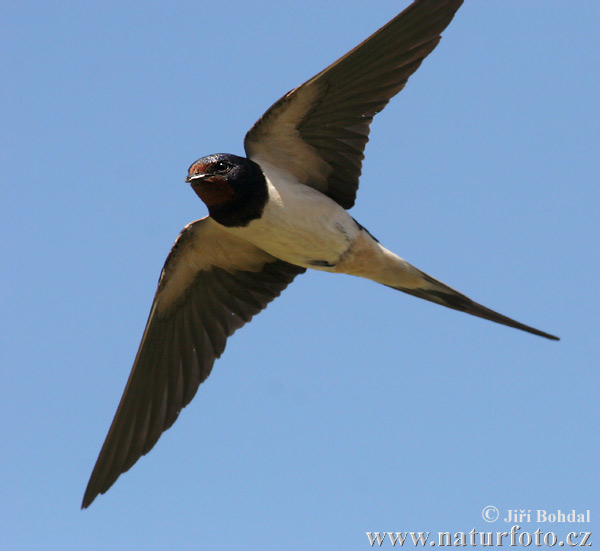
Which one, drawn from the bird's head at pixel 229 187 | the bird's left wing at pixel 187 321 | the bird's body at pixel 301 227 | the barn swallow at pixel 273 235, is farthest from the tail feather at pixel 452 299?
the bird's head at pixel 229 187

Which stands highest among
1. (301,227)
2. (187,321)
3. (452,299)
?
(301,227)

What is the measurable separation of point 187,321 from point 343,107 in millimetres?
1698

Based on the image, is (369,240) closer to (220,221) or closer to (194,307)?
(220,221)

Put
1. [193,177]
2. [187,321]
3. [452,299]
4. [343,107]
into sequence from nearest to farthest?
[193,177] → [343,107] → [452,299] → [187,321]

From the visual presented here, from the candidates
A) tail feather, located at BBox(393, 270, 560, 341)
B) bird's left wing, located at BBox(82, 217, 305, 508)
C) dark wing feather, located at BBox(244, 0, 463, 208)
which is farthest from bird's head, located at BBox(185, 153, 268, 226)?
tail feather, located at BBox(393, 270, 560, 341)

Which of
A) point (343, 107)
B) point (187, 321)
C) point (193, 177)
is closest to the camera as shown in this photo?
point (193, 177)

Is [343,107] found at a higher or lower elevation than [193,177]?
higher

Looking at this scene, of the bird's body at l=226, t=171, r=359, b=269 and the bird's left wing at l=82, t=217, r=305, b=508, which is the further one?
the bird's left wing at l=82, t=217, r=305, b=508

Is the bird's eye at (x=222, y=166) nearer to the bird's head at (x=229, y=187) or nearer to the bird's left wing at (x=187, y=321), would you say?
the bird's head at (x=229, y=187)

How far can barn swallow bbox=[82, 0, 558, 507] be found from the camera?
551 cm

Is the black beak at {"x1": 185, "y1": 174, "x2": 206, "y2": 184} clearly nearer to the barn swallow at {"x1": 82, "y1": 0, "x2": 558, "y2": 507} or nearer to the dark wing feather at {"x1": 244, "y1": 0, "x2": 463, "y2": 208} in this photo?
the barn swallow at {"x1": 82, "y1": 0, "x2": 558, "y2": 507}

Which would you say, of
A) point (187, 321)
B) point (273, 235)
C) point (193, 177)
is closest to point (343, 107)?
point (273, 235)

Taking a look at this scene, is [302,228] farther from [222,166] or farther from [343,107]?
[343,107]

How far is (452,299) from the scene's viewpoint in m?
6.12
